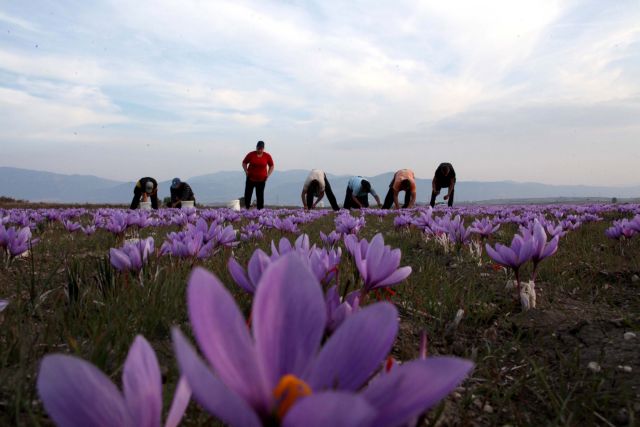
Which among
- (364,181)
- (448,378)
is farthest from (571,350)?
(364,181)

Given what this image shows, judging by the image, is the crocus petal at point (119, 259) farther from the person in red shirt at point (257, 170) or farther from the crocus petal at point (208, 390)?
the person in red shirt at point (257, 170)

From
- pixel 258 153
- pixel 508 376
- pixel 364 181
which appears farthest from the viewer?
pixel 364 181

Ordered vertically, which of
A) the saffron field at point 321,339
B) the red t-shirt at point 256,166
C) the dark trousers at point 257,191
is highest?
the red t-shirt at point 256,166

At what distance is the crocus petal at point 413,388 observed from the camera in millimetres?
609

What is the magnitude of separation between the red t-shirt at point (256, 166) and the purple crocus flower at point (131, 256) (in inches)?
574

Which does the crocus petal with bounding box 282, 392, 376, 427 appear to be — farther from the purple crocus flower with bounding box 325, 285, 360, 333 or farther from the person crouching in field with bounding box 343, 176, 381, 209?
the person crouching in field with bounding box 343, 176, 381, 209

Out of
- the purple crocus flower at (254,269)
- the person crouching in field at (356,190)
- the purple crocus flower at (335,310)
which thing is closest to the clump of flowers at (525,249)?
the purple crocus flower at (335,310)

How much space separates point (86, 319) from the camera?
81.2 inches

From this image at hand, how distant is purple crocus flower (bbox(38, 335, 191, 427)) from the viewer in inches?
25.2

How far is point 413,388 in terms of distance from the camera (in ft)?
2.08

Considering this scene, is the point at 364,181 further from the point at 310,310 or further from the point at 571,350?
the point at 310,310

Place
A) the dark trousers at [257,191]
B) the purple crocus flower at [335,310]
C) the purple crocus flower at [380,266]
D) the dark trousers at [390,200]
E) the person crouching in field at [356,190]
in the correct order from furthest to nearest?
the person crouching in field at [356,190] → the dark trousers at [390,200] → the dark trousers at [257,191] → the purple crocus flower at [380,266] → the purple crocus flower at [335,310]

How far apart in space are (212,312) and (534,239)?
2.29 m

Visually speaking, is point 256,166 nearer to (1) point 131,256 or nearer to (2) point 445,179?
(2) point 445,179
